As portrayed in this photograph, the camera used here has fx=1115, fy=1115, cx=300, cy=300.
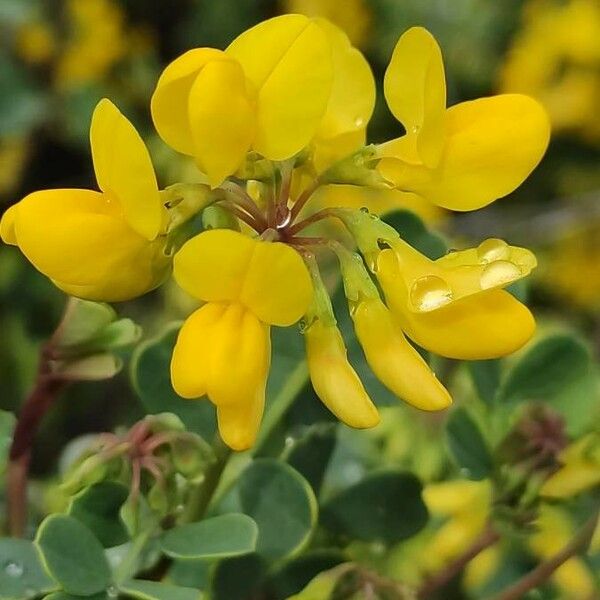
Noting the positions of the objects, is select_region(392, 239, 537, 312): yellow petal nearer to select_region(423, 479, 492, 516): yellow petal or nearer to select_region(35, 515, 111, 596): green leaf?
select_region(35, 515, 111, 596): green leaf

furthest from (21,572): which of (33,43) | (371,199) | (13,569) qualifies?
(33,43)

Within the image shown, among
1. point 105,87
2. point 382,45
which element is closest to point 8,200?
point 105,87

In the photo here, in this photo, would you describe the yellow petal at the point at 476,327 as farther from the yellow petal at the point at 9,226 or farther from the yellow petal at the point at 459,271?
the yellow petal at the point at 9,226

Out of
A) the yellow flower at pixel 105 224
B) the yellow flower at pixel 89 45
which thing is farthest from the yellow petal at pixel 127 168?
the yellow flower at pixel 89 45

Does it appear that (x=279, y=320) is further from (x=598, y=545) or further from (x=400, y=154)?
Result: (x=598, y=545)

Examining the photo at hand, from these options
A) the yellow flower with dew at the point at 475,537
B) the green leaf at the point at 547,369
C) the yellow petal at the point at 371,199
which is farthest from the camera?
the yellow petal at the point at 371,199

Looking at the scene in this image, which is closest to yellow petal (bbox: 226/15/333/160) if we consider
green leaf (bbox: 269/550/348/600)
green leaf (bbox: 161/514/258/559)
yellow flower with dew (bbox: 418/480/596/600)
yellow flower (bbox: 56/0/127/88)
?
green leaf (bbox: 161/514/258/559)

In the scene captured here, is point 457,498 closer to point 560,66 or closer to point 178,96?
point 178,96
